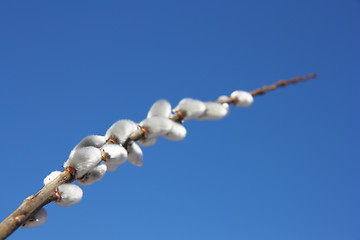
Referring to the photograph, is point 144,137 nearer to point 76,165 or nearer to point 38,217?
point 76,165

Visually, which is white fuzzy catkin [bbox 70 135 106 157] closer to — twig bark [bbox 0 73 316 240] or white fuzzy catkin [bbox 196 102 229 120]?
twig bark [bbox 0 73 316 240]

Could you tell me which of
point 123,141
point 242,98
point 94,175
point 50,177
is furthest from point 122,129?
point 242,98

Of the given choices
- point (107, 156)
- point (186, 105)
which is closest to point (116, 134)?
point (107, 156)

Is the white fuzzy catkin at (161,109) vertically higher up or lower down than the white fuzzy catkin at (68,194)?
higher up

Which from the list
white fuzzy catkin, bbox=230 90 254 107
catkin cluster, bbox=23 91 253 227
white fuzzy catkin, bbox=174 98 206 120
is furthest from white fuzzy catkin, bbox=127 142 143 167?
white fuzzy catkin, bbox=230 90 254 107

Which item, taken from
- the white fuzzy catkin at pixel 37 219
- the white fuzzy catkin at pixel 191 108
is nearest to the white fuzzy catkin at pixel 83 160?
the white fuzzy catkin at pixel 37 219

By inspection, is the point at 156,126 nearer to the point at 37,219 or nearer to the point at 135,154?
the point at 135,154

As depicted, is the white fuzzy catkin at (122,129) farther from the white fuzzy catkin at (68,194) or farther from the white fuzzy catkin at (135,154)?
the white fuzzy catkin at (68,194)
